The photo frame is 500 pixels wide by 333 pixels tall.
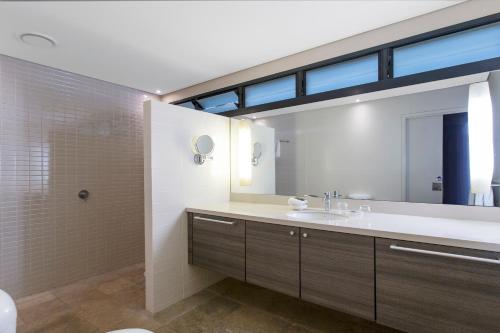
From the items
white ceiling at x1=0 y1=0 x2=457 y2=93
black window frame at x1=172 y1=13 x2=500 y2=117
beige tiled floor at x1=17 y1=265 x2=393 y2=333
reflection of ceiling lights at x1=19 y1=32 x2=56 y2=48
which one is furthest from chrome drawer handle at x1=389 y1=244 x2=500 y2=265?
reflection of ceiling lights at x1=19 y1=32 x2=56 y2=48

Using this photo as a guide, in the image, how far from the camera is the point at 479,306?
1.20 meters

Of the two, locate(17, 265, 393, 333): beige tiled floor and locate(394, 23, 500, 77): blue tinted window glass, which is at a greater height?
locate(394, 23, 500, 77): blue tinted window glass

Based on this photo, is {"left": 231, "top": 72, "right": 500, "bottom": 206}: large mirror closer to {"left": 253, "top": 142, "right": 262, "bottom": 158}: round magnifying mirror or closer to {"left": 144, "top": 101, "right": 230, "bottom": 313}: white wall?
{"left": 253, "top": 142, "right": 262, "bottom": 158}: round magnifying mirror

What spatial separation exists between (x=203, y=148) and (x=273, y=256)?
1.24 metres

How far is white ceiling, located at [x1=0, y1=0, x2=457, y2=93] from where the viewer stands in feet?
5.51

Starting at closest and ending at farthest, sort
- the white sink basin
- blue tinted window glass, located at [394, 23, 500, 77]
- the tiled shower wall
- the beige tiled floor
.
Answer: blue tinted window glass, located at [394, 23, 500, 77], the beige tiled floor, the white sink basin, the tiled shower wall

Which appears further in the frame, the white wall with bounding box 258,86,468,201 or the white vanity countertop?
the white wall with bounding box 258,86,468,201

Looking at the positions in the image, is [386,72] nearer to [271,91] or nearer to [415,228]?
[271,91]

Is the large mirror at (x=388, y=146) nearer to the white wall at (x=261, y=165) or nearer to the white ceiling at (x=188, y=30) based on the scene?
the white wall at (x=261, y=165)

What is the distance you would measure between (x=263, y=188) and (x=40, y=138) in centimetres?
224

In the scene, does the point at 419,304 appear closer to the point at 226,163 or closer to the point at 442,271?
the point at 442,271

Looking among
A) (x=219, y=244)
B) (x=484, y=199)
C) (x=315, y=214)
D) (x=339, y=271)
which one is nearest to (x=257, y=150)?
(x=315, y=214)

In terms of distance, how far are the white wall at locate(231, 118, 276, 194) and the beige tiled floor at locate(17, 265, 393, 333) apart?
1.00 m

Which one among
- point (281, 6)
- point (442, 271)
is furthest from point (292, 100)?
point (442, 271)
